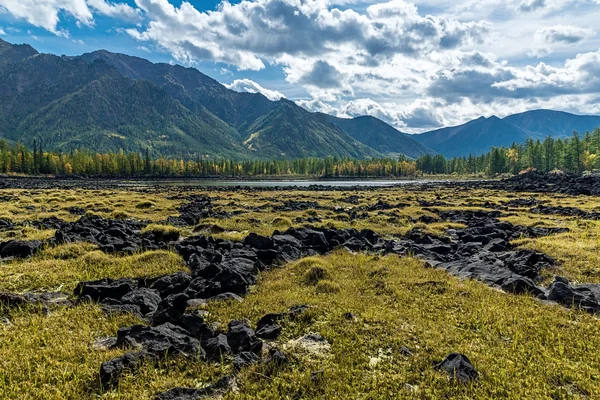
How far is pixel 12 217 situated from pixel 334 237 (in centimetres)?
3551

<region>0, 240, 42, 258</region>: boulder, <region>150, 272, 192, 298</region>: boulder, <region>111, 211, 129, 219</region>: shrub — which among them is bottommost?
<region>111, 211, 129, 219</region>: shrub

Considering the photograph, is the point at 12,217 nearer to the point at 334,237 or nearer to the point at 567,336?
the point at 334,237

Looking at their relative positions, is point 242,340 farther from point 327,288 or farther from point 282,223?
point 282,223

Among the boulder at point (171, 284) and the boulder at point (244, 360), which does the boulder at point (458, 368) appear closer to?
the boulder at point (244, 360)

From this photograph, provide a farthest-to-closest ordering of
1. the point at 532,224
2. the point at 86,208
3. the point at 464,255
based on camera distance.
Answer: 1. the point at 86,208
2. the point at 532,224
3. the point at 464,255

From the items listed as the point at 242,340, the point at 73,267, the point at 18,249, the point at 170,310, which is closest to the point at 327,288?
the point at 242,340

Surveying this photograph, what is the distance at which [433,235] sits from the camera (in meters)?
30.9

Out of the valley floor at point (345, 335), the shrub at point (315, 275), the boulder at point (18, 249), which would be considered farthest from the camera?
the boulder at point (18, 249)

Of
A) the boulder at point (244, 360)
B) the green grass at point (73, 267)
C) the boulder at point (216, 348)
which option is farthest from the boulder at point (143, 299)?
the boulder at point (244, 360)

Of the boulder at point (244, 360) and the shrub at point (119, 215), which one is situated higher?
the boulder at point (244, 360)

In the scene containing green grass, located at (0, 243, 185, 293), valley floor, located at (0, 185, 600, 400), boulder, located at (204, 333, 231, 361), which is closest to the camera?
valley floor, located at (0, 185, 600, 400)

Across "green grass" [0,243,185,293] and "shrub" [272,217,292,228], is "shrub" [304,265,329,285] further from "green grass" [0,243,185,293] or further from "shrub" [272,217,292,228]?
"shrub" [272,217,292,228]

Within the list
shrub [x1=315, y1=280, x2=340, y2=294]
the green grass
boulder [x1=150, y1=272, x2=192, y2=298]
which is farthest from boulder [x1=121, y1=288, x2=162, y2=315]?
shrub [x1=315, y1=280, x2=340, y2=294]

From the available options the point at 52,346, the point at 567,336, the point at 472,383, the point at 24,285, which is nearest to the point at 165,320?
the point at 52,346
